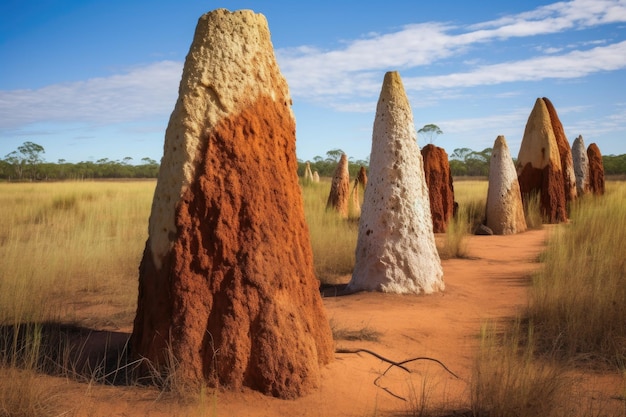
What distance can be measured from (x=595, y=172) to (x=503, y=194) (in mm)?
8088

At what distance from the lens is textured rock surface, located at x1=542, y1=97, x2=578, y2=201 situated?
15875 mm

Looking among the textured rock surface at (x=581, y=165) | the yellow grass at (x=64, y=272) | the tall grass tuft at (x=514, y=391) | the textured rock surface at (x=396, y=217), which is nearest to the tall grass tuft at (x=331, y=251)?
the textured rock surface at (x=396, y=217)

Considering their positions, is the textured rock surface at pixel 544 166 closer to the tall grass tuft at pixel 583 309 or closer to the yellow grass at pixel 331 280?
the yellow grass at pixel 331 280

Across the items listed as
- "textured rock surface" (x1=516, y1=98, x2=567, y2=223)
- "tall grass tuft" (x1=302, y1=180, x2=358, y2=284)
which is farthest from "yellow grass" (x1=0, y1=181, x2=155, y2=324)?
"textured rock surface" (x1=516, y1=98, x2=567, y2=223)

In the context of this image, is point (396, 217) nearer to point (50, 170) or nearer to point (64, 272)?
point (64, 272)

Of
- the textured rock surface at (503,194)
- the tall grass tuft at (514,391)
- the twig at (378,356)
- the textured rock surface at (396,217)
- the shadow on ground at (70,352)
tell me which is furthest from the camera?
the textured rock surface at (503,194)

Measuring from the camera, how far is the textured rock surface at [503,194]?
1249cm

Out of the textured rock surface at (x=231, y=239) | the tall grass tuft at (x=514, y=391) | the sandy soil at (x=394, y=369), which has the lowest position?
the sandy soil at (x=394, y=369)

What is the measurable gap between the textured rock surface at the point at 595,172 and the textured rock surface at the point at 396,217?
1390cm

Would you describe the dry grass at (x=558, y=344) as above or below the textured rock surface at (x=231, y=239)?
below

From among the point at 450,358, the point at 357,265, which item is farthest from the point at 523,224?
the point at 450,358

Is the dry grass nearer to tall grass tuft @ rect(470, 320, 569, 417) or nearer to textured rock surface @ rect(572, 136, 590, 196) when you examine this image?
tall grass tuft @ rect(470, 320, 569, 417)

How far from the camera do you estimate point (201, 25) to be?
392cm

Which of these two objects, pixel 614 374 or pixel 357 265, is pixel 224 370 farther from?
pixel 357 265
